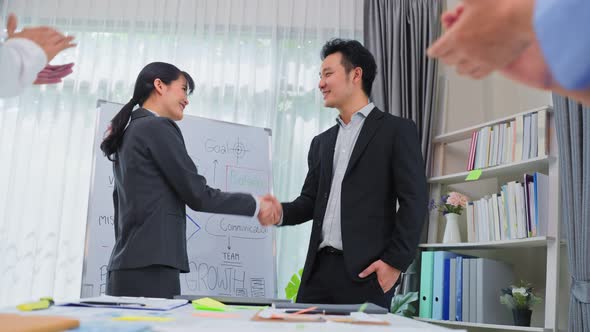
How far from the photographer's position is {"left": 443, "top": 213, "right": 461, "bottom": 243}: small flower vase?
321cm

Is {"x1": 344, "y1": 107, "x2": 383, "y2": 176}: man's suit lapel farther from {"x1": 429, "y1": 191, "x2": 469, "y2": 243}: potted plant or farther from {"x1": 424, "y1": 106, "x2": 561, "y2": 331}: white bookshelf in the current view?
{"x1": 429, "y1": 191, "x2": 469, "y2": 243}: potted plant

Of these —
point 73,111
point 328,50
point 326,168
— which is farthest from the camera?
point 73,111

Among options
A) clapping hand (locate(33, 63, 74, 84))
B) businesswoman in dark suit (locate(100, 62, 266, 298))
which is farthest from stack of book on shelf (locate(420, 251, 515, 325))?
clapping hand (locate(33, 63, 74, 84))

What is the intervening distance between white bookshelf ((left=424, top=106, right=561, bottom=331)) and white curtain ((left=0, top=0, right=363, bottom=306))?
0.78m

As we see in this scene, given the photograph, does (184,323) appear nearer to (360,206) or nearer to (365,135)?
(360,206)

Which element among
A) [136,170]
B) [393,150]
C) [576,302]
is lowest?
[576,302]

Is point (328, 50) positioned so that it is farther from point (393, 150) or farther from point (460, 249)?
point (460, 249)

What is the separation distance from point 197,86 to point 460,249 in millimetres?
1964

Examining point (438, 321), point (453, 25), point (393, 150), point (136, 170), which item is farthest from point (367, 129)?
point (453, 25)

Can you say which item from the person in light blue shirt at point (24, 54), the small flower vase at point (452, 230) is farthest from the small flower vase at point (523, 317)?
the person in light blue shirt at point (24, 54)

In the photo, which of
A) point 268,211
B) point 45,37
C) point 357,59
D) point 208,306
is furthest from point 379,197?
point 45,37

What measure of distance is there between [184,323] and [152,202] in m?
1.16

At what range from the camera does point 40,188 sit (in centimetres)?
356

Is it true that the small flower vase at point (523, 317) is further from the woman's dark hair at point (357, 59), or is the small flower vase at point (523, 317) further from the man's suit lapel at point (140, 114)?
the man's suit lapel at point (140, 114)
